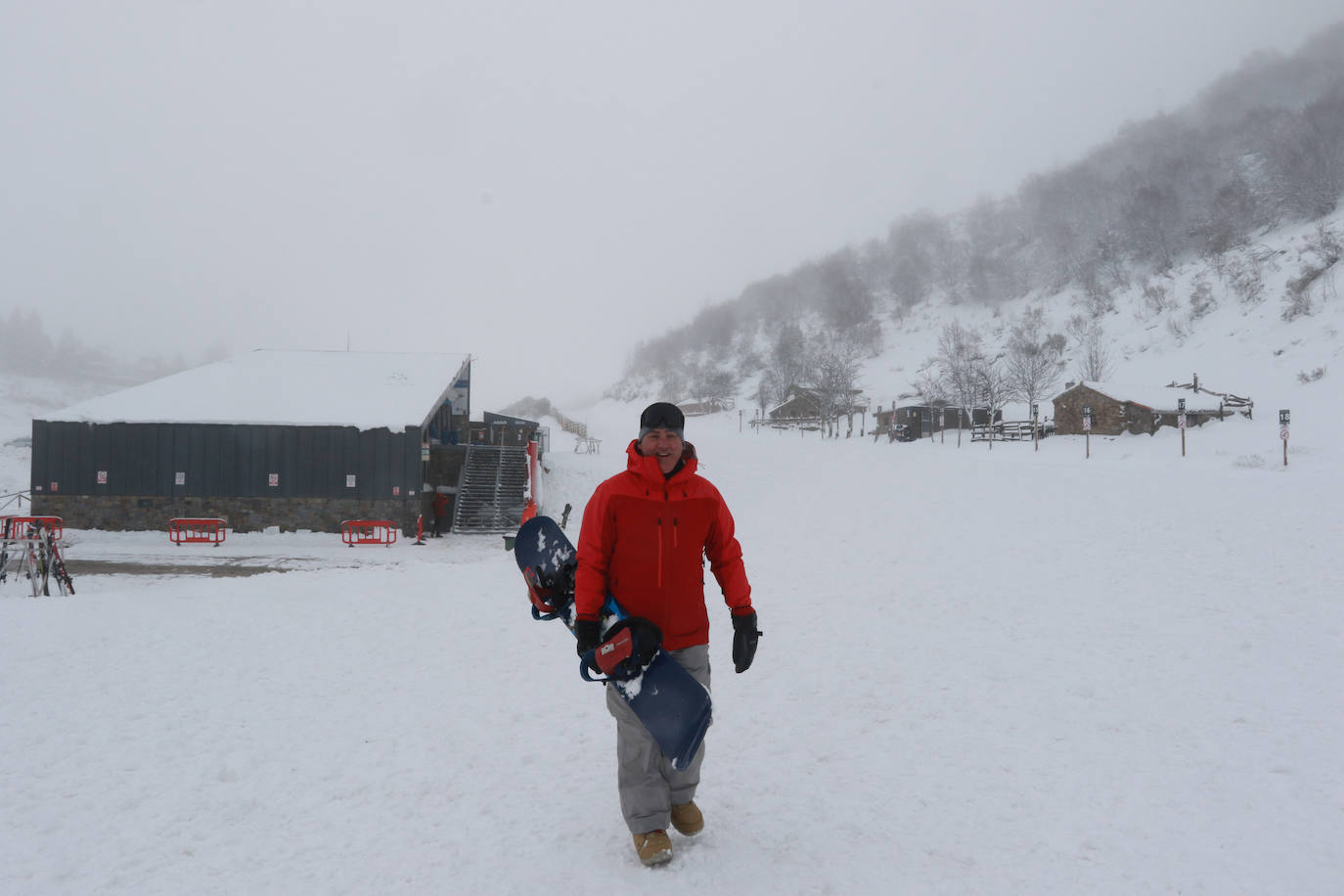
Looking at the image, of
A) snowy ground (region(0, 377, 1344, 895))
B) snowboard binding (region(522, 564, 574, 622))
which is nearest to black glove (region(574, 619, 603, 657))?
snowboard binding (region(522, 564, 574, 622))

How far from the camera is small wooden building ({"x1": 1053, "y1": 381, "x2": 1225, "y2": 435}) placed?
31219 millimetres

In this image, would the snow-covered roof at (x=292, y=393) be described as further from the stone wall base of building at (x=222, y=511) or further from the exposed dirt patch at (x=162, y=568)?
the exposed dirt patch at (x=162, y=568)

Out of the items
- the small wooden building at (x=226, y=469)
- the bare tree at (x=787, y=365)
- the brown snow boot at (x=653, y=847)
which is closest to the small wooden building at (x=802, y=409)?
the bare tree at (x=787, y=365)

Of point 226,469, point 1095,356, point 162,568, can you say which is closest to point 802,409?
point 1095,356

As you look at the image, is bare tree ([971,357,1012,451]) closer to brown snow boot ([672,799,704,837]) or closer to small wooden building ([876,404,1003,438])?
small wooden building ([876,404,1003,438])

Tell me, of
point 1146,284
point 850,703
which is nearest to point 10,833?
point 850,703

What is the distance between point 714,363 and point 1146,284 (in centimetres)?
6621

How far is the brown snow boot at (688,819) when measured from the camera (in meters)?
3.61

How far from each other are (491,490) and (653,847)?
938 inches

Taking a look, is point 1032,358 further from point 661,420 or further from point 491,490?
point 661,420

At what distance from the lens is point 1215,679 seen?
20.1ft

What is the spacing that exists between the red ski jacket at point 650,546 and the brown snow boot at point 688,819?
93 centimetres

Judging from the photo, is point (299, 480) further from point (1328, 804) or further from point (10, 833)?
point (1328, 804)

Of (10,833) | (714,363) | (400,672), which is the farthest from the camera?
(714,363)
